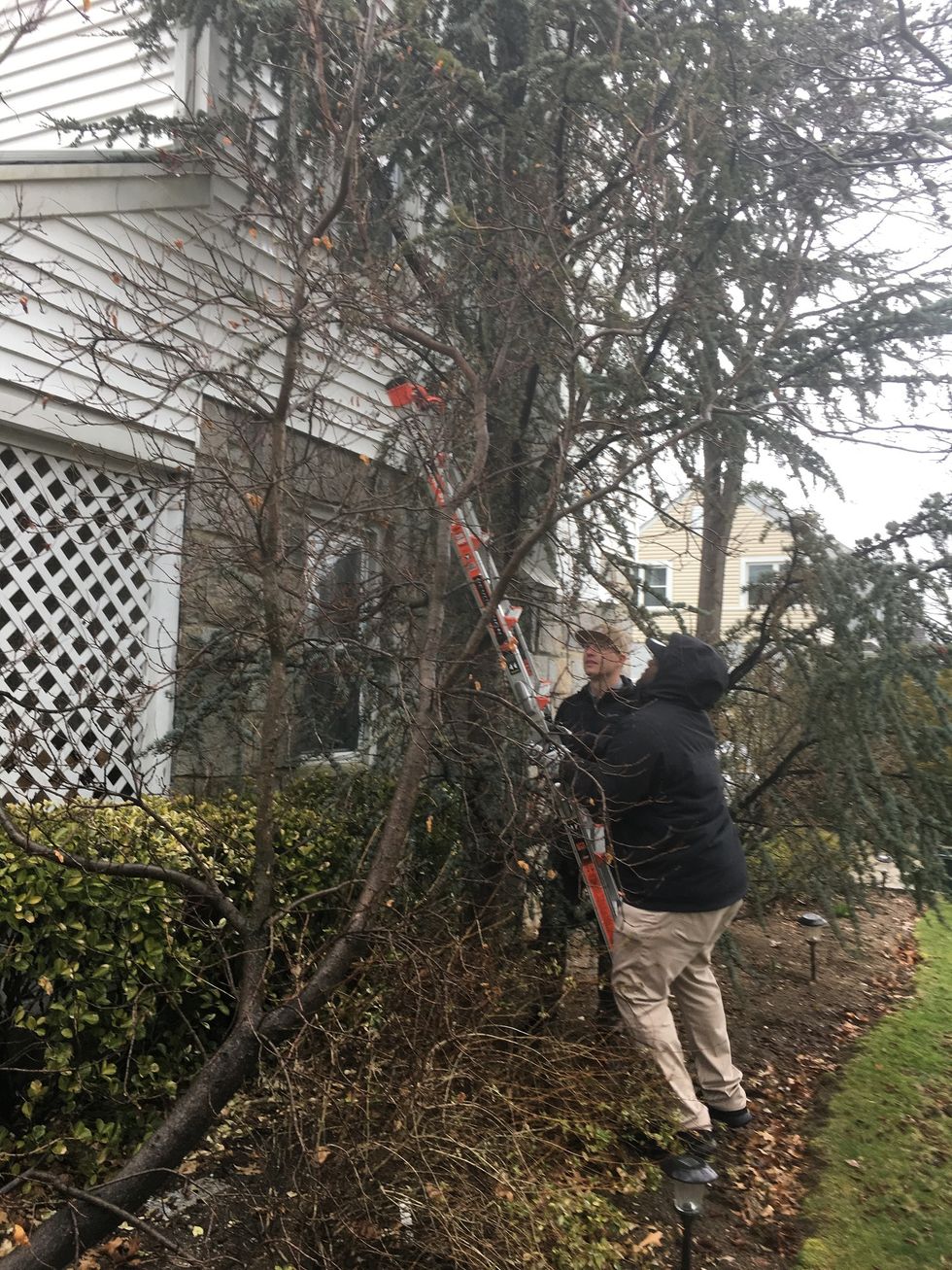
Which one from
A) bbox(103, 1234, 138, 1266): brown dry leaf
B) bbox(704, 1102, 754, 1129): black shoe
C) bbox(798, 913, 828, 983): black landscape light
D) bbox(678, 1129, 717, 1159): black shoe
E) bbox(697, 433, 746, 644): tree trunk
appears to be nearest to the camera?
bbox(103, 1234, 138, 1266): brown dry leaf

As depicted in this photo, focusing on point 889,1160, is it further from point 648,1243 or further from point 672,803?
point 672,803

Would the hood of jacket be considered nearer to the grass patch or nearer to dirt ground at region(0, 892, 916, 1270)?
dirt ground at region(0, 892, 916, 1270)

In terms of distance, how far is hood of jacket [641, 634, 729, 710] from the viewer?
4.11m

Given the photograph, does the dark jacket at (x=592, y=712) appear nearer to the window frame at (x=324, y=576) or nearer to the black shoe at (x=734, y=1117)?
the window frame at (x=324, y=576)

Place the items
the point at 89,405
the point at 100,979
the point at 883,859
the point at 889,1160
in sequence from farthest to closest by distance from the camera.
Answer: the point at 89,405 < the point at 883,859 < the point at 889,1160 < the point at 100,979

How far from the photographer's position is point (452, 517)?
397 centimetres

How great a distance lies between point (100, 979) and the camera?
11.4ft

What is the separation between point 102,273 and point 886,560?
4.20 metres

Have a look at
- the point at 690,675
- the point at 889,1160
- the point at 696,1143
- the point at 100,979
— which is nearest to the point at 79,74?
the point at 690,675

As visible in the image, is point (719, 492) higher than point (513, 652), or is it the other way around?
point (719, 492)

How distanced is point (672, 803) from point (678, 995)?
884 millimetres

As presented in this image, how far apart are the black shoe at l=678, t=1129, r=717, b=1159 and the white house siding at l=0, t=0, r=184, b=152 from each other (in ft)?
20.7

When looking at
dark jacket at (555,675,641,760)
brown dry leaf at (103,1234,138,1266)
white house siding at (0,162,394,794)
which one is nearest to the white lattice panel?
white house siding at (0,162,394,794)

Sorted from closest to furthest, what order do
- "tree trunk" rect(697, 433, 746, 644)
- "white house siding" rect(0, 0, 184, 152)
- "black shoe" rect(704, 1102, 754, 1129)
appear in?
"black shoe" rect(704, 1102, 754, 1129), "tree trunk" rect(697, 433, 746, 644), "white house siding" rect(0, 0, 184, 152)
